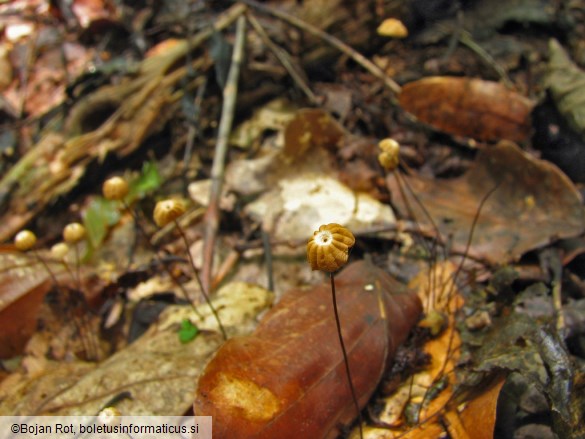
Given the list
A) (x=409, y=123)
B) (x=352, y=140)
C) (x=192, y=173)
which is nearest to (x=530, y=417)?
(x=352, y=140)

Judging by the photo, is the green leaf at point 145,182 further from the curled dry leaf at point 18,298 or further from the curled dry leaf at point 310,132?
the curled dry leaf at point 310,132

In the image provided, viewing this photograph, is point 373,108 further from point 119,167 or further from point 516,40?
point 119,167

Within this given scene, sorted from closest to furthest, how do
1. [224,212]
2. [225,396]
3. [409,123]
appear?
[225,396]
[224,212]
[409,123]

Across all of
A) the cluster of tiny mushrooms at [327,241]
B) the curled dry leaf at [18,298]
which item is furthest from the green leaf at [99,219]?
the cluster of tiny mushrooms at [327,241]

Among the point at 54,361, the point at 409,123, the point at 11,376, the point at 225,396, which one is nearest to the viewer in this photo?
the point at 225,396

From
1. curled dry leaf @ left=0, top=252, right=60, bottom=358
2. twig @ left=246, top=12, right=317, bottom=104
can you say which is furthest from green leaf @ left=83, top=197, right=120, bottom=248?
twig @ left=246, top=12, right=317, bottom=104

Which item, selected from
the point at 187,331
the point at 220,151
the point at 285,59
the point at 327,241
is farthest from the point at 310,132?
the point at 327,241

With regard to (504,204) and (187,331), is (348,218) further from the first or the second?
(187,331)

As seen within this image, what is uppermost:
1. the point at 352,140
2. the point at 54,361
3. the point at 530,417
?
the point at 352,140
